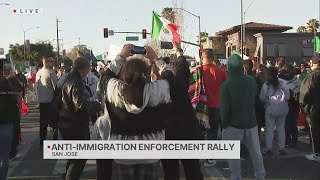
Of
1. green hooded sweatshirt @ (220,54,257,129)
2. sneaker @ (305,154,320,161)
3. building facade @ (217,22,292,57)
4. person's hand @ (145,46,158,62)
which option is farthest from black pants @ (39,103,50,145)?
building facade @ (217,22,292,57)

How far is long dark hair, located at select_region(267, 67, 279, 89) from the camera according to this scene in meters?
8.41

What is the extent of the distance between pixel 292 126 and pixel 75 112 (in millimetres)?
5678

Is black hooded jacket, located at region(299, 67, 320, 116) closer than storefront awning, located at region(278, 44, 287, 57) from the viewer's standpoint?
Yes

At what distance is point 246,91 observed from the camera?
568 centimetres

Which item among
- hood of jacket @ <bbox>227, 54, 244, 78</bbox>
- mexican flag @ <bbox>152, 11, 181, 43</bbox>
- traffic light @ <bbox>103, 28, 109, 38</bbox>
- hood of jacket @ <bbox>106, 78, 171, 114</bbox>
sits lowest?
hood of jacket @ <bbox>106, 78, 171, 114</bbox>

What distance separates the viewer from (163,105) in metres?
3.95

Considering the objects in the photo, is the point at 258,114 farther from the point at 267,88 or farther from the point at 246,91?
the point at 246,91

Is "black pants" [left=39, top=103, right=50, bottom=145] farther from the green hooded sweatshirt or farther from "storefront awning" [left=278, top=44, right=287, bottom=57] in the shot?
"storefront awning" [left=278, top=44, right=287, bottom=57]

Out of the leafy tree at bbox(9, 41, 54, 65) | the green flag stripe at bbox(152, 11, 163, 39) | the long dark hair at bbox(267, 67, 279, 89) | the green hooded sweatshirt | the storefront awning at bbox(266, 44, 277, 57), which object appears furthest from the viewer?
the leafy tree at bbox(9, 41, 54, 65)

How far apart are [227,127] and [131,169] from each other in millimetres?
2186

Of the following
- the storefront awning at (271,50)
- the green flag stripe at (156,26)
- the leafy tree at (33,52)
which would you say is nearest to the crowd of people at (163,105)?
the green flag stripe at (156,26)

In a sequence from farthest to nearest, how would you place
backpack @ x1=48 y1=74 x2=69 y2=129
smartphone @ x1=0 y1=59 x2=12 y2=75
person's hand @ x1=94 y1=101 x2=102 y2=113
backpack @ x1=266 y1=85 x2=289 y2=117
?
backpack @ x1=266 y1=85 x2=289 y2=117 → smartphone @ x1=0 y1=59 x2=12 y2=75 → backpack @ x1=48 y1=74 x2=69 y2=129 → person's hand @ x1=94 y1=101 x2=102 y2=113

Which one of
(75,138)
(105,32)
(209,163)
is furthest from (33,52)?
(75,138)

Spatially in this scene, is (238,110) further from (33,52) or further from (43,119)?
(33,52)
